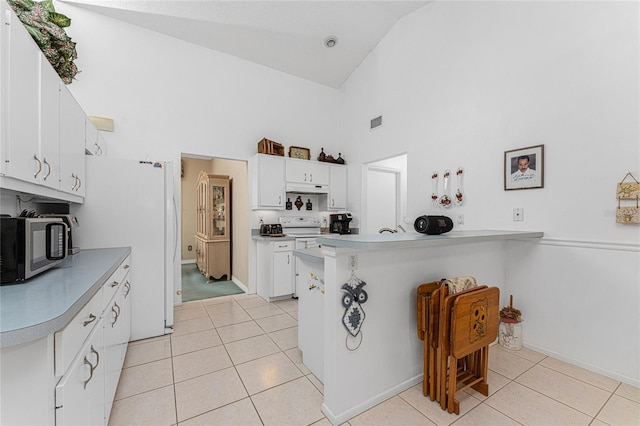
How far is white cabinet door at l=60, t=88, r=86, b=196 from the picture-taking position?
1868 millimetres

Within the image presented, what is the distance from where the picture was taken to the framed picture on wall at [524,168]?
8.05 ft

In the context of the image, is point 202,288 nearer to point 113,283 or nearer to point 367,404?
point 113,283

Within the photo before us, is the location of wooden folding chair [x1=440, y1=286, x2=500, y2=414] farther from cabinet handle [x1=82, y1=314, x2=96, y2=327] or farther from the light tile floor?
cabinet handle [x1=82, y1=314, x2=96, y2=327]

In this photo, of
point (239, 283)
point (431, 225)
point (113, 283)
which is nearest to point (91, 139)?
point (113, 283)

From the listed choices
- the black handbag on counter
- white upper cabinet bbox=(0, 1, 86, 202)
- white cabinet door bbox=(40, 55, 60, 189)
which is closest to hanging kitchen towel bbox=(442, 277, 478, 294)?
the black handbag on counter

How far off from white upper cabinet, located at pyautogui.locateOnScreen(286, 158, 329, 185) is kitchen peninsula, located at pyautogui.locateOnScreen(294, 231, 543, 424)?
239cm

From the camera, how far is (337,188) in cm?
481

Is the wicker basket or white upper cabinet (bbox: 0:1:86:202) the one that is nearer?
white upper cabinet (bbox: 0:1:86:202)

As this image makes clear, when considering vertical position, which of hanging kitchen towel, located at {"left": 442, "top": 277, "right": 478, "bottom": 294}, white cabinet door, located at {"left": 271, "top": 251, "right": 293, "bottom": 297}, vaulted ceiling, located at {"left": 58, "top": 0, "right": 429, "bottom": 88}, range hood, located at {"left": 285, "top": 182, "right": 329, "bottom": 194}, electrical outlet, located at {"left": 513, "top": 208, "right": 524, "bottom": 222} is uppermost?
vaulted ceiling, located at {"left": 58, "top": 0, "right": 429, "bottom": 88}

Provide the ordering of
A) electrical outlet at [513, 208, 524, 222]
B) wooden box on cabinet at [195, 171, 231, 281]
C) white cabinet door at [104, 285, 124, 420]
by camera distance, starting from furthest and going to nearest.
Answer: wooden box on cabinet at [195, 171, 231, 281] → electrical outlet at [513, 208, 524, 222] → white cabinet door at [104, 285, 124, 420]

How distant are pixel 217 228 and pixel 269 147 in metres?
2.16

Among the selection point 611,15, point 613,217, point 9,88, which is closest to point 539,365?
point 613,217

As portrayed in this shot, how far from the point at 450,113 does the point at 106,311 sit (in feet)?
12.2

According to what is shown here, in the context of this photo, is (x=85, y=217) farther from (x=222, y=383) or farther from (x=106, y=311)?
(x=222, y=383)
